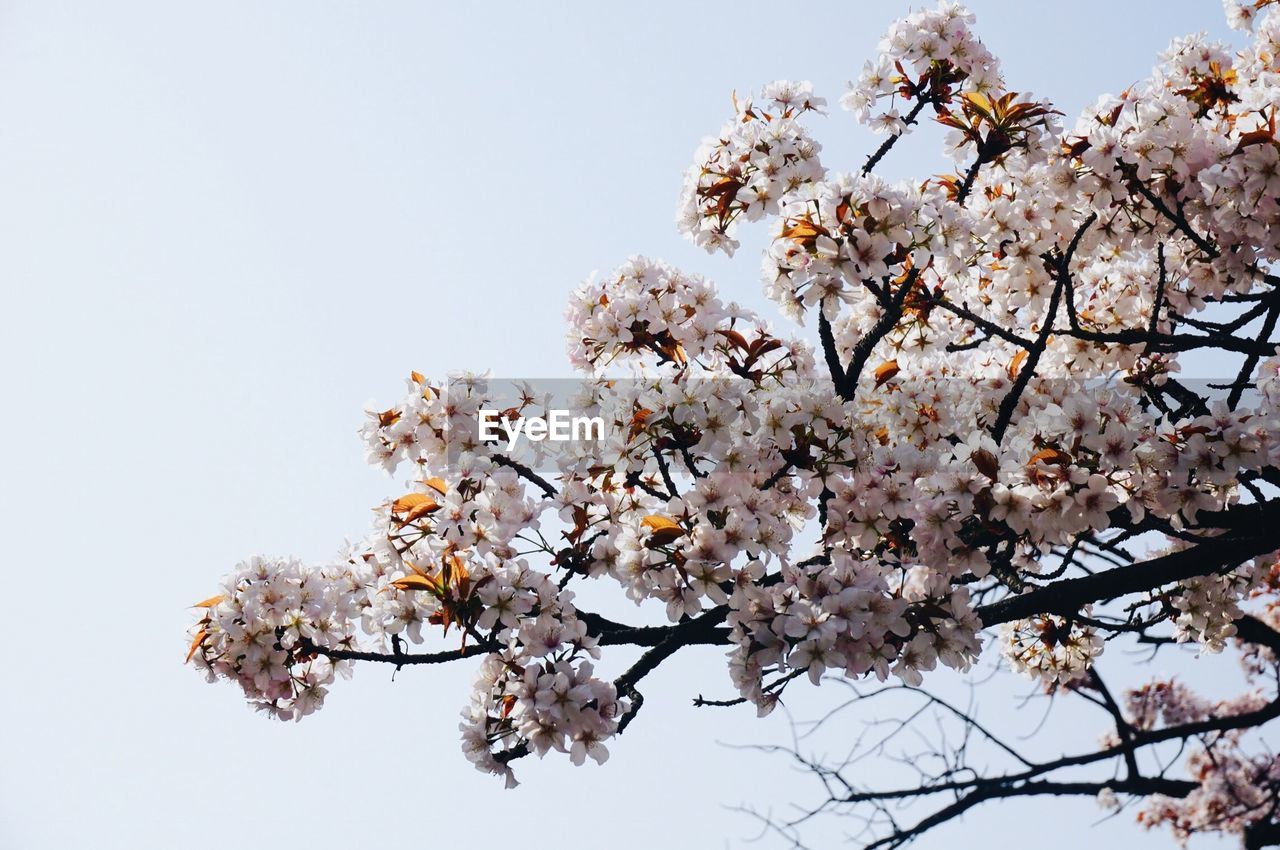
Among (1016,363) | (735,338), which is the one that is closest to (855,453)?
(735,338)

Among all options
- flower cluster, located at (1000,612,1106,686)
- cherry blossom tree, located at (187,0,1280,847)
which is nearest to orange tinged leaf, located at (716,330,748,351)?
cherry blossom tree, located at (187,0,1280,847)

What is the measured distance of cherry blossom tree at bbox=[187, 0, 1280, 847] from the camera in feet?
10.9

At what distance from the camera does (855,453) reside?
368 cm

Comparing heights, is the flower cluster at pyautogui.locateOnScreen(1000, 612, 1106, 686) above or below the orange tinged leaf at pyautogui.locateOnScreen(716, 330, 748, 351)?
below

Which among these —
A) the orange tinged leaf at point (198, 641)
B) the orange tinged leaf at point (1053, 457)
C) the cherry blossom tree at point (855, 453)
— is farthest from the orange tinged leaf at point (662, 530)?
the orange tinged leaf at point (198, 641)

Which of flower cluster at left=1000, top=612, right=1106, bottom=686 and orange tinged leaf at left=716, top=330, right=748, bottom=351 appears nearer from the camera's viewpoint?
orange tinged leaf at left=716, top=330, right=748, bottom=351

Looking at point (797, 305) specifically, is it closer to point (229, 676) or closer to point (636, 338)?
point (636, 338)

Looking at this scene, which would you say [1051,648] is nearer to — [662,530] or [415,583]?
[662,530]

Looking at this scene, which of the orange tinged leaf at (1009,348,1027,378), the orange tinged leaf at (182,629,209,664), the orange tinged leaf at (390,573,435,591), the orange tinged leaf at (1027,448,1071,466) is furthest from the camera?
the orange tinged leaf at (1009,348,1027,378)

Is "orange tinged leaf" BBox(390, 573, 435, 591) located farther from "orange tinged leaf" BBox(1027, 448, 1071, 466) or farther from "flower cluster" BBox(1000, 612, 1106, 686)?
"flower cluster" BBox(1000, 612, 1106, 686)

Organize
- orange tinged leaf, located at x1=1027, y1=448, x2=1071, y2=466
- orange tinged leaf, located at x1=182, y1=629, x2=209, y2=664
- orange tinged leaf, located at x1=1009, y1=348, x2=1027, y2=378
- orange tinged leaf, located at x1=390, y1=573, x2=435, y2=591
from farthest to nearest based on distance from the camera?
orange tinged leaf, located at x1=1009, y1=348, x2=1027, y2=378, orange tinged leaf, located at x1=182, y1=629, x2=209, y2=664, orange tinged leaf, located at x1=390, y1=573, x2=435, y2=591, orange tinged leaf, located at x1=1027, y1=448, x2=1071, y2=466

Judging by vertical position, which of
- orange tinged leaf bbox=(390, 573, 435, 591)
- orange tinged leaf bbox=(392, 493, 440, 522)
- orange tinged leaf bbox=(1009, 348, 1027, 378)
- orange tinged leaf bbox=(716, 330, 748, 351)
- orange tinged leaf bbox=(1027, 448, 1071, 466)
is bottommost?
orange tinged leaf bbox=(390, 573, 435, 591)

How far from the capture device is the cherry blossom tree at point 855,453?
3.33m

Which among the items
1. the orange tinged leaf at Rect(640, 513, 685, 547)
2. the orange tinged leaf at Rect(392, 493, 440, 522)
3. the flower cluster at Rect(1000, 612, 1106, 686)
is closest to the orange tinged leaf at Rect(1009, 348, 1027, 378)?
the flower cluster at Rect(1000, 612, 1106, 686)
